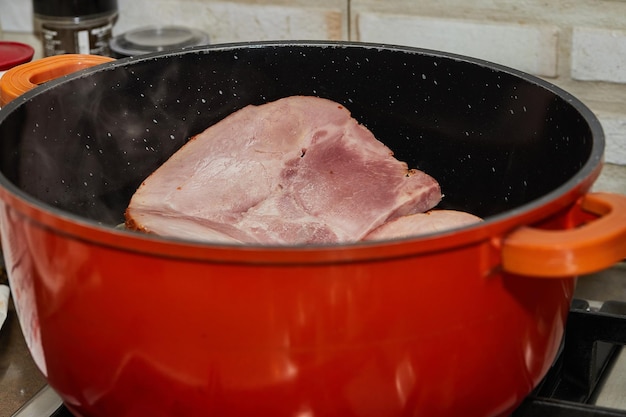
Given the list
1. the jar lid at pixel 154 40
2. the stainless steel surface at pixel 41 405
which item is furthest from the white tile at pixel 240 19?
the stainless steel surface at pixel 41 405

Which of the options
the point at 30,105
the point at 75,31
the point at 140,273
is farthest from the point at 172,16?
the point at 140,273

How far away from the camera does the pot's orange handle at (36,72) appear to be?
860mm

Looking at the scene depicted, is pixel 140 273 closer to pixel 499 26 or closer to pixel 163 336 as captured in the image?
pixel 163 336

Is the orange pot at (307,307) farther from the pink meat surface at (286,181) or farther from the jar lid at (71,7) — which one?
the jar lid at (71,7)

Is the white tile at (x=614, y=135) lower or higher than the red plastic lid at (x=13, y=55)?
lower

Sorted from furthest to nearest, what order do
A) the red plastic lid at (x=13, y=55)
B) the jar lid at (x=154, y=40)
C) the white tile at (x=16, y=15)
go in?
the white tile at (x=16, y=15) < the jar lid at (x=154, y=40) < the red plastic lid at (x=13, y=55)

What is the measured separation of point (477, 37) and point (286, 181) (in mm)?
404

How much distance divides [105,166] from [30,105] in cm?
15

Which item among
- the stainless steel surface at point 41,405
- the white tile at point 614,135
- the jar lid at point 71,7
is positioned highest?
the jar lid at point 71,7

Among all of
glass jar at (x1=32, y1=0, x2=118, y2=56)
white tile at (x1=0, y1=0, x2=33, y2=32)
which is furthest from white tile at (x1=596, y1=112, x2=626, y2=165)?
white tile at (x1=0, y1=0, x2=33, y2=32)

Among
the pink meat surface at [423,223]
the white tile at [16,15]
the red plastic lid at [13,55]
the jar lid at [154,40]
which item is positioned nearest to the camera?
the pink meat surface at [423,223]

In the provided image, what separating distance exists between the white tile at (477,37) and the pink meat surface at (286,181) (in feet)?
1.01

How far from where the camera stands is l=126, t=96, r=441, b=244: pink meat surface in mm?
872

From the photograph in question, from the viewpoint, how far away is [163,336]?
1.91 feet
